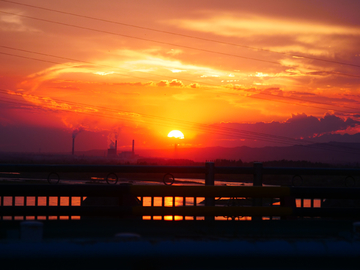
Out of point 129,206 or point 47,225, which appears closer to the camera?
Answer: point 47,225

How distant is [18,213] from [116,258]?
4275 mm

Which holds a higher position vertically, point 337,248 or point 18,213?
point 337,248

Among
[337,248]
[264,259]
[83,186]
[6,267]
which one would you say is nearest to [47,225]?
[83,186]

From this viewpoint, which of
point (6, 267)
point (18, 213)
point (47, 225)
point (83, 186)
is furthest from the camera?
point (18, 213)

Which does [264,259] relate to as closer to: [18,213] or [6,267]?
[6,267]

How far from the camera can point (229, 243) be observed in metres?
2.11

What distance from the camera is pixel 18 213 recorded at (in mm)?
5723

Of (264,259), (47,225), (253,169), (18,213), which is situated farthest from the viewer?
(253,169)

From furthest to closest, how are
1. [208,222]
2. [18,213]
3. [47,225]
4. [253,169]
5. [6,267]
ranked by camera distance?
[253,169] → [18,213] → [208,222] → [47,225] → [6,267]

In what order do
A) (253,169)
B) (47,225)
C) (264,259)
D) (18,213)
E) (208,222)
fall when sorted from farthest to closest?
(253,169) < (18,213) < (208,222) < (47,225) < (264,259)

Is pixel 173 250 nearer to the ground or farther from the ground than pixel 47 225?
farther from the ground

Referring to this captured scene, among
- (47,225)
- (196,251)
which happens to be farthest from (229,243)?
(47,225)

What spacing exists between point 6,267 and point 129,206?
3.39m

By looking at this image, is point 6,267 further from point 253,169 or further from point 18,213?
point 253,169
